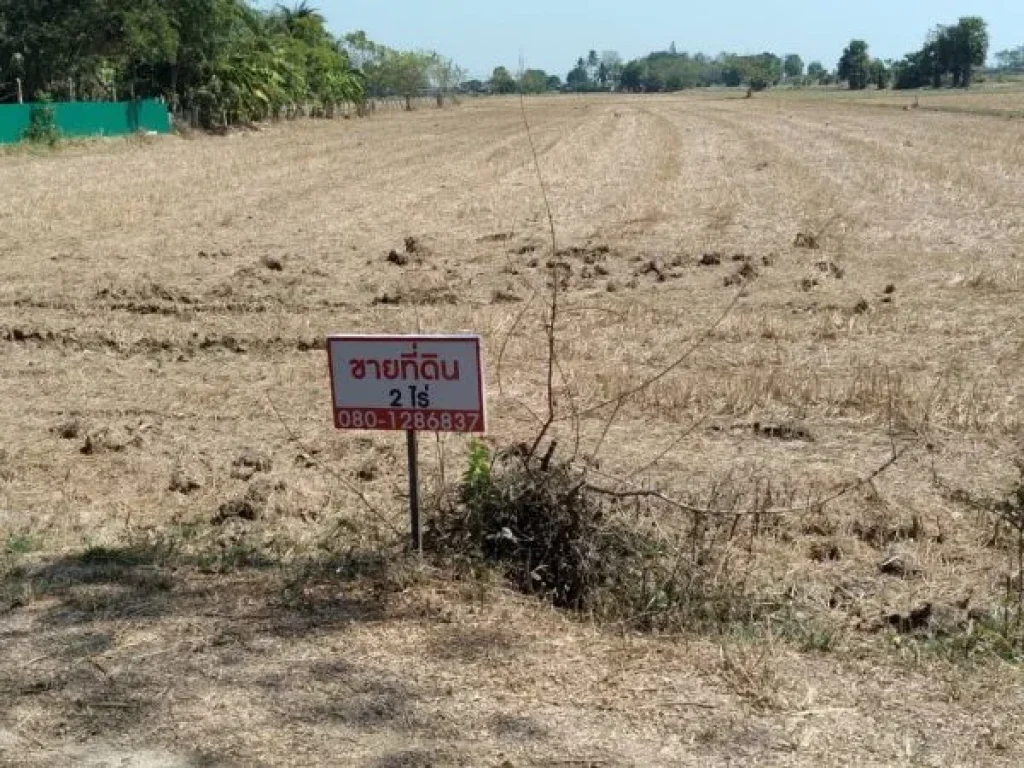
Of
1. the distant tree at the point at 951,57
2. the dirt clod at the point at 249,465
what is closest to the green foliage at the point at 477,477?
the dirt clod at the point at 249,465

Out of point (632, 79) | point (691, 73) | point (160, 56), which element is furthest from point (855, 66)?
point (160, 56)

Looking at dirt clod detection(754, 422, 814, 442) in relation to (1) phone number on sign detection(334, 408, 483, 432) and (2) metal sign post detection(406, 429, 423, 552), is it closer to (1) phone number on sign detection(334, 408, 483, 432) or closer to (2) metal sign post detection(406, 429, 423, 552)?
(2) metal sign post detection(406, 429, 423, 552)

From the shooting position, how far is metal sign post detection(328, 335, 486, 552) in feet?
14.9

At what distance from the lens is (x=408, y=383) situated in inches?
183

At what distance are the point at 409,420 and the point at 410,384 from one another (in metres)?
0.14

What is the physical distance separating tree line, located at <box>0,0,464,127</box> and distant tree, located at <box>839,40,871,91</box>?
8179cm

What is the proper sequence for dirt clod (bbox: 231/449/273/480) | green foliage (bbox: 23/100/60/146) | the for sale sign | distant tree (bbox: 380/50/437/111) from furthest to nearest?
distant tree (bbox: 380/50/437/111) < green foliage (bbox: 23/100/60/146) < dirt clod (bbox: 231/449/273/480) < the for sale sign

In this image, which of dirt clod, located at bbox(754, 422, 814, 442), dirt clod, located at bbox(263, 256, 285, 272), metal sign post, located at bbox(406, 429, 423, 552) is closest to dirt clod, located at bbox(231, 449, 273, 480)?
metal sign post, located at bbox(406, 429, 423, 552)

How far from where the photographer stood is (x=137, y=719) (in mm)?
3799

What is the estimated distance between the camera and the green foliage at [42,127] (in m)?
37.5

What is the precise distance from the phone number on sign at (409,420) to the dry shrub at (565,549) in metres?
0.41

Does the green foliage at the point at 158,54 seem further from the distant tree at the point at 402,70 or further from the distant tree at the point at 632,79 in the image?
the distant tree at the point at 632,79

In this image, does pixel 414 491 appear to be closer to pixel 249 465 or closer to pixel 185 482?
pixel 185 482

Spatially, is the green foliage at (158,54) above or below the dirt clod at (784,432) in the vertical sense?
above
